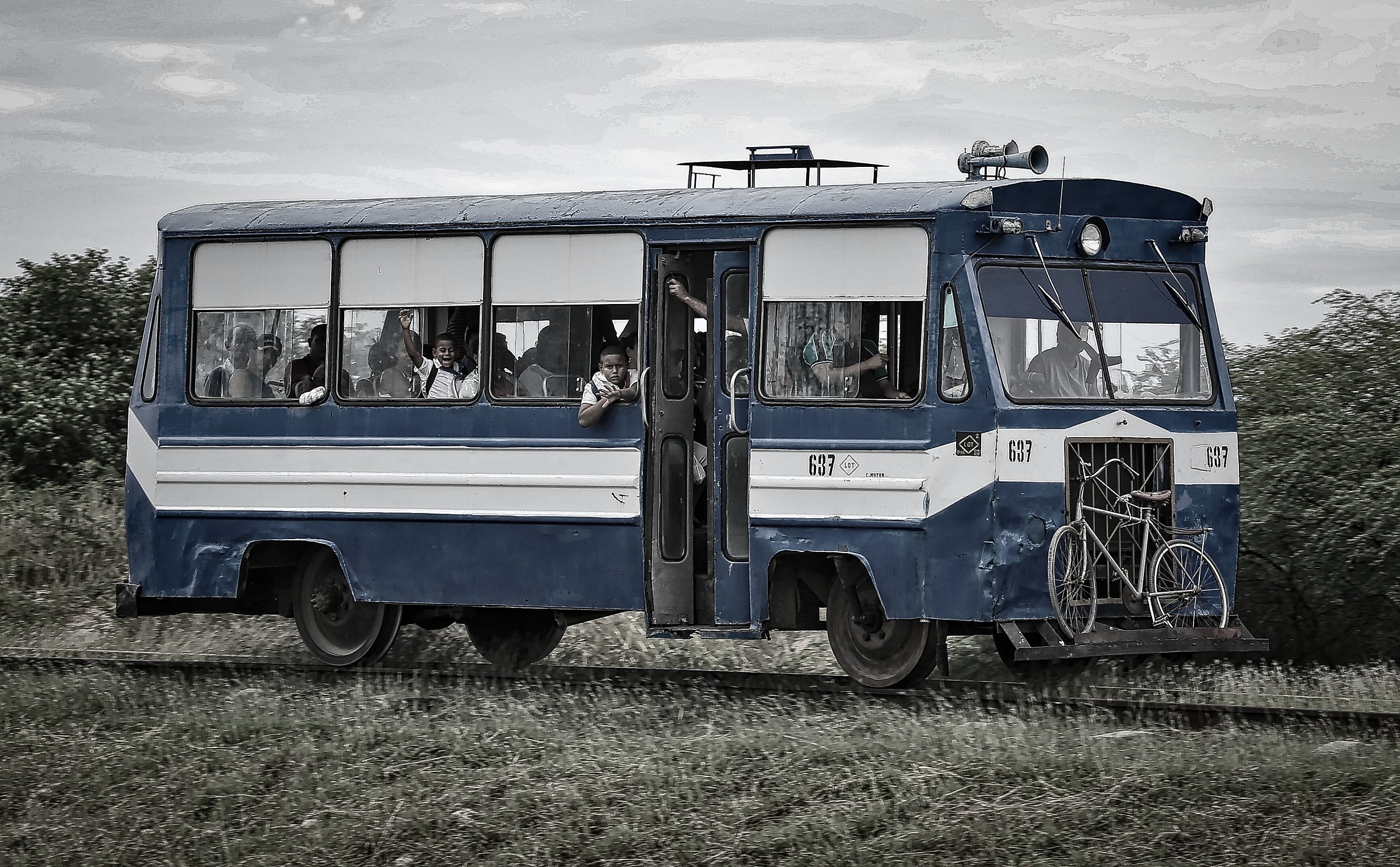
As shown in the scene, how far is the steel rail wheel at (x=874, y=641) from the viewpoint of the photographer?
10.0 metres

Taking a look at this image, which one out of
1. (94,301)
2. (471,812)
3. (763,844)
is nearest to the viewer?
(763,844)

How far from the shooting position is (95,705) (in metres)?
10.2

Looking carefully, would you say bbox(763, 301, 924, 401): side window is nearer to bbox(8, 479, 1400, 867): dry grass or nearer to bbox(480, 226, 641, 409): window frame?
bbox(480, 226, 641, 409): window frame

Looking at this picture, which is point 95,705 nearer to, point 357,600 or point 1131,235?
point 357,600

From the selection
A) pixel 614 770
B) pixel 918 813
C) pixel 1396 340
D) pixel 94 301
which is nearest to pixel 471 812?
pixel 614 770

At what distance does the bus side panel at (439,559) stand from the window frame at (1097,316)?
236 centimetres

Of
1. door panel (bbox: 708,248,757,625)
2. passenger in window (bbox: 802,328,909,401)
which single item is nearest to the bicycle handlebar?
passenger in window (bbox: 802,328,909,401)

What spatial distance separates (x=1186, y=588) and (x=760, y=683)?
8.06 feet

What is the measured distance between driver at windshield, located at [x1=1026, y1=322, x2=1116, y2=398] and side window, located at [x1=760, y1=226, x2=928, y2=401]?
2.31 ft

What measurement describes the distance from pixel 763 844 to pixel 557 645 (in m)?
5.86

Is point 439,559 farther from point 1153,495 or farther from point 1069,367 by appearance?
point 1153,495

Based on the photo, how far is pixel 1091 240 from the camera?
33.1 feet

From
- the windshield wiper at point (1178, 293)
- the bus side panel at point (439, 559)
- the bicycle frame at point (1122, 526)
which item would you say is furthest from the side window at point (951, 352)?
the bus side panel at point (439, 559)

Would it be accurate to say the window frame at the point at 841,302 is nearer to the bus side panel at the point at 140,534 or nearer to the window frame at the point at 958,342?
the window frame at the point at 958,342
